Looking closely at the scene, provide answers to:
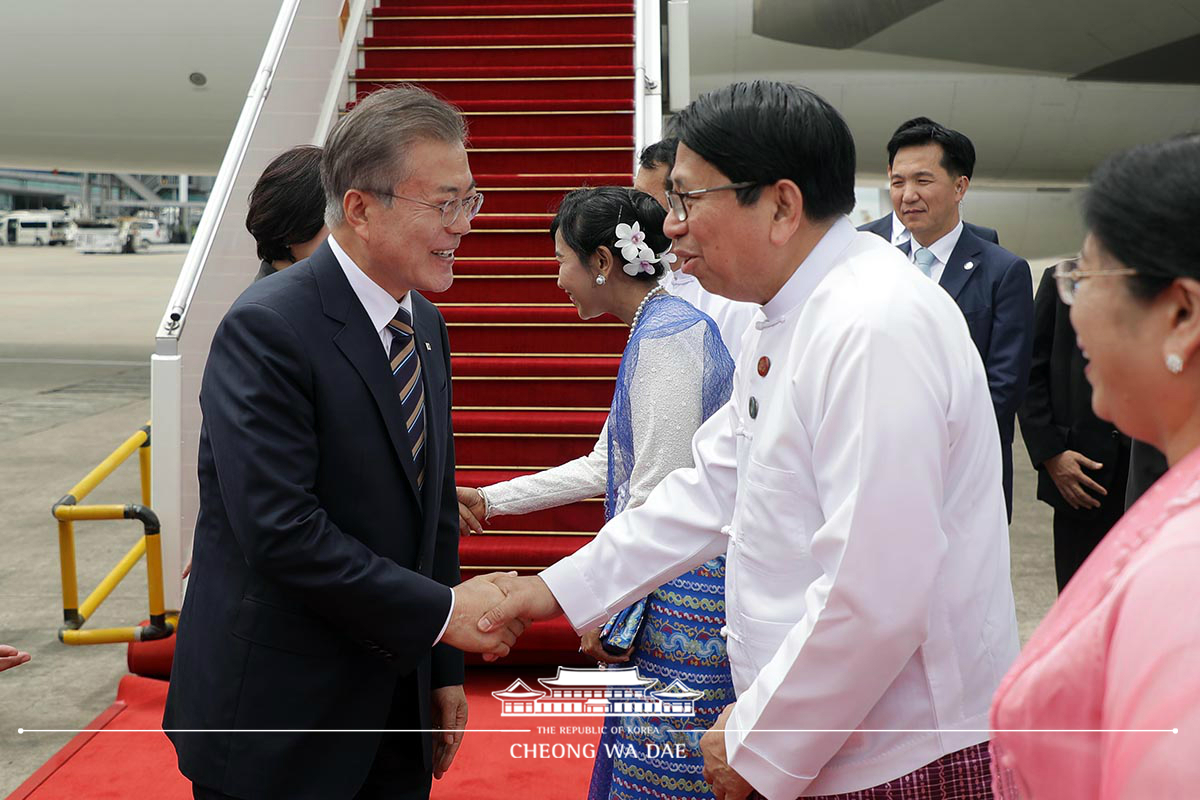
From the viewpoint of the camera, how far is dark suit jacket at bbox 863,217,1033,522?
10.6 feet

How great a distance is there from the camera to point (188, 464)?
3.69m

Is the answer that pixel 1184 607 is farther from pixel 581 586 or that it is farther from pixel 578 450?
pixel 578 450

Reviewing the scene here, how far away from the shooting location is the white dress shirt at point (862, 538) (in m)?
1.18

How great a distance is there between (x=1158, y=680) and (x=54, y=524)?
5.62 metres

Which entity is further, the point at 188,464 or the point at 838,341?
the point at 188,464

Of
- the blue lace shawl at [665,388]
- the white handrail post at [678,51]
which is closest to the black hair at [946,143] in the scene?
the blue lace shawl at [665,388]

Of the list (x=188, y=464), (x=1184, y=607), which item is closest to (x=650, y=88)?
(x=188, y=464)

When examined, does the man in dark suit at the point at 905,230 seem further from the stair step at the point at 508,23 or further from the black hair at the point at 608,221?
the stair step at the point at 508,23

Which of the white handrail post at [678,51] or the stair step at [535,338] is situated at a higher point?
the white handrail post at [678,51]

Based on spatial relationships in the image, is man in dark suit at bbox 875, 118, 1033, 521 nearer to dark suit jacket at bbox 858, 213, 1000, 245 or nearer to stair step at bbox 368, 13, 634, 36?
dark suit jacket at bbox 858, 213, 1000, 245

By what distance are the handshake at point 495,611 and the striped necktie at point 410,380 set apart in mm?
194

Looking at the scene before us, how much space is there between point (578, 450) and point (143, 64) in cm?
521

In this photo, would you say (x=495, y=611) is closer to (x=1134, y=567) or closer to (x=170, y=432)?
(x=1134, y=567)

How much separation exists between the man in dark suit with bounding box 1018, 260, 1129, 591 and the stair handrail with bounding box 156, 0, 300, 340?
9.28ft
